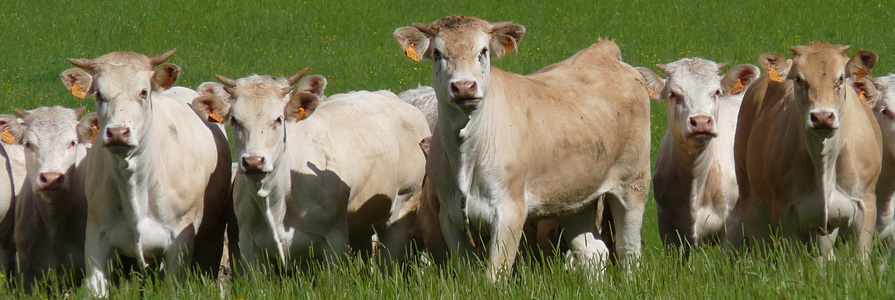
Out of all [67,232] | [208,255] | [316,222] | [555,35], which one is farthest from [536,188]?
[555,35]

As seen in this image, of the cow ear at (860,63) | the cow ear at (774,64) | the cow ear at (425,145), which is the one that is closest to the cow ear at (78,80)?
the cow ear at (425,145)

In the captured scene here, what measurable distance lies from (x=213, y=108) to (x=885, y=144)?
4.89 m

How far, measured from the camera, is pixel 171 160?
7.89m

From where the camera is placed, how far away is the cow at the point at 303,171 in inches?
295

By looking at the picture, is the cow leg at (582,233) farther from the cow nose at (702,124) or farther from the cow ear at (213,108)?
the cow ear at (213,108)

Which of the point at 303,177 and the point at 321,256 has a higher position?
the point at 303,177

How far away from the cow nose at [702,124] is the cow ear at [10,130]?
4949 millimetres

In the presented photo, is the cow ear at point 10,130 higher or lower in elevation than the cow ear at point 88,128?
lower

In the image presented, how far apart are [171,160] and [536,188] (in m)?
2.46

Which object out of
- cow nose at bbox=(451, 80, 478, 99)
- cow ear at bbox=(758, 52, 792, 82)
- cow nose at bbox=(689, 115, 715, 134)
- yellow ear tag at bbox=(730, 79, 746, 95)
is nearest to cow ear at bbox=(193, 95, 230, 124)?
cow nose at bbox=(451, 80, 478, 99)

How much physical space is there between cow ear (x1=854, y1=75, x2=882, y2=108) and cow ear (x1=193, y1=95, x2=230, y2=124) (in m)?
4.64

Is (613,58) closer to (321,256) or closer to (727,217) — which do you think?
(727,217)

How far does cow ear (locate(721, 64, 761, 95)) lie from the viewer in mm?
9188

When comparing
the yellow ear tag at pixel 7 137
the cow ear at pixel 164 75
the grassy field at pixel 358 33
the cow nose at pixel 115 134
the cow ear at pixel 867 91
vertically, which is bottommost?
the grassy field at pixel 358 33
